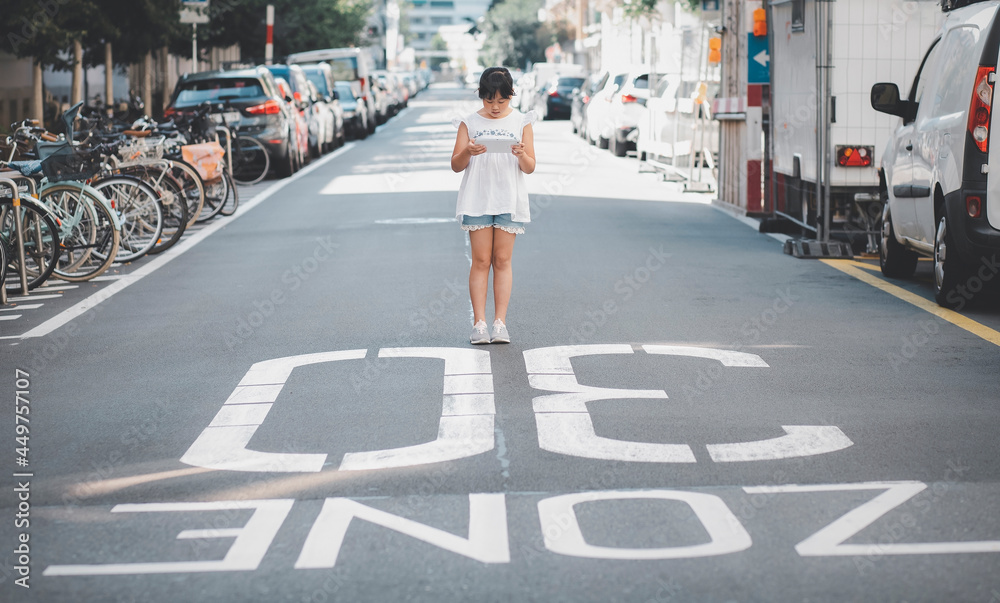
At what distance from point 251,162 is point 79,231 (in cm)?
1075

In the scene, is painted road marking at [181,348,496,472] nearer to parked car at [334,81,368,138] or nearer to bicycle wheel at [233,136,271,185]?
bicycle wheel at [233,136,271,185]

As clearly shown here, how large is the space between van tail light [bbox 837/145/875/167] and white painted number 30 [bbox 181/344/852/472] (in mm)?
5336

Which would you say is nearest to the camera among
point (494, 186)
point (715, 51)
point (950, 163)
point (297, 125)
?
point (494, 186)

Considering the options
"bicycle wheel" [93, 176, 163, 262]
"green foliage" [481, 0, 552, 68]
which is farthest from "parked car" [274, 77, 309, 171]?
"green foliage" [481, 0, 552, 68]

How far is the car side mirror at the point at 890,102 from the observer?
10305 mm

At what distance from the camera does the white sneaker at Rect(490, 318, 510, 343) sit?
828cm

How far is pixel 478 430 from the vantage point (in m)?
6.17

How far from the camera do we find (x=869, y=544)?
4562mm

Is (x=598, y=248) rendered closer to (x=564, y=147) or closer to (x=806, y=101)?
(x=806, y=101)

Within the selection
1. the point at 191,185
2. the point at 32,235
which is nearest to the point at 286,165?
the point at 191,185

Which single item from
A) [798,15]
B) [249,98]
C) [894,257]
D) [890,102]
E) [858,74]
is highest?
[798,15]

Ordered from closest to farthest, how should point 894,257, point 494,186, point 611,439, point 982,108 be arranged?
point 611,439
point 494,186
point 982,108
point 894,257

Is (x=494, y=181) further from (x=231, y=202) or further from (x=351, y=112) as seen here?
(x=351, y=112)

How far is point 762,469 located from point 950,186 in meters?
4.36
